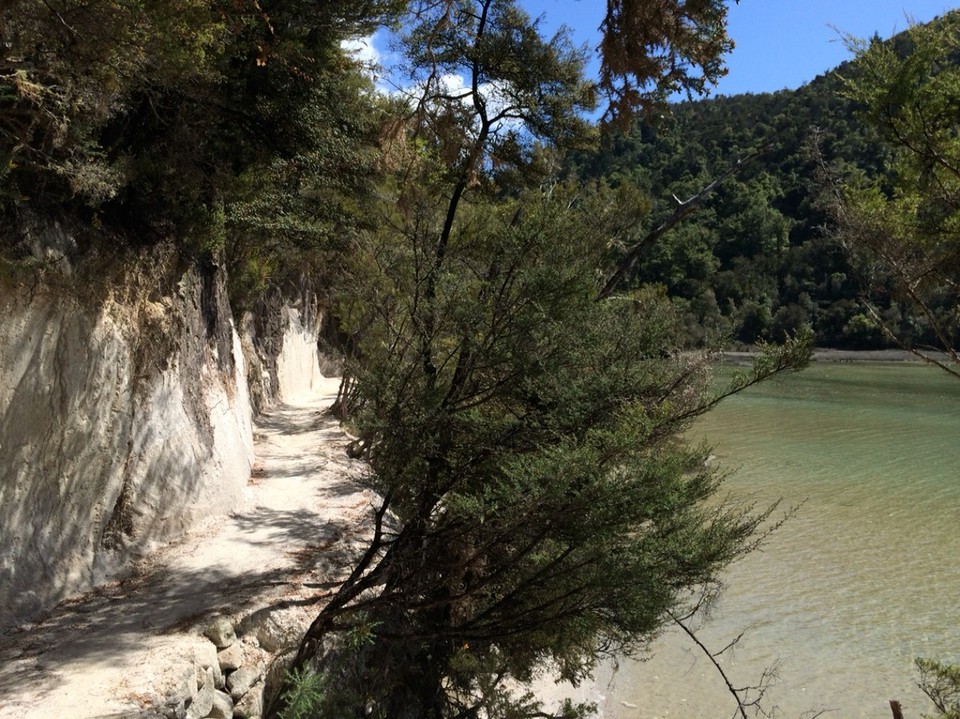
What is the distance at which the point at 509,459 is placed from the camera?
5012mm

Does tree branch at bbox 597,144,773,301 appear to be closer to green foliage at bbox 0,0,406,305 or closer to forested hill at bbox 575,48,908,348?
green foliage at bbox 0,0,406,305

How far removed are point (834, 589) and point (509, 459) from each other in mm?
7940

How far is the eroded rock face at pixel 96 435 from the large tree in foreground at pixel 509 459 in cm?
210

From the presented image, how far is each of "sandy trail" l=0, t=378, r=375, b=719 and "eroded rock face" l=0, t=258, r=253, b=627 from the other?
278 mm

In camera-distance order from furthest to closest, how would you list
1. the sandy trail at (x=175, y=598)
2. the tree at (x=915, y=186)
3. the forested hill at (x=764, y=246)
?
the forested hill at (x=764, y=246) < the tree at (x=915, y=186) < the sandy trail at (x=175, y=598)

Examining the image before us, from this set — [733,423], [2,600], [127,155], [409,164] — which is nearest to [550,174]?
[409,164]

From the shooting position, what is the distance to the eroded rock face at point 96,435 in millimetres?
5141

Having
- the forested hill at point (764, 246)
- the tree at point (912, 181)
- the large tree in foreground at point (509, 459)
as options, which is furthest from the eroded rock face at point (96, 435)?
the forested hill at point (764, 246)

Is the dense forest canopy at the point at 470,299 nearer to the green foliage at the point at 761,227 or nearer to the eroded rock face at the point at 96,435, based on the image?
the eroded rock face at the point at 96,435

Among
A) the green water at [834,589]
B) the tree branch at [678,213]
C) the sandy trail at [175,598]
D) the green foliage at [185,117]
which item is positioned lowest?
the green water at [834,589]

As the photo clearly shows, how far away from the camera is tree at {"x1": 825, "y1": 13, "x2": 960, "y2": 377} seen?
4.57 metres

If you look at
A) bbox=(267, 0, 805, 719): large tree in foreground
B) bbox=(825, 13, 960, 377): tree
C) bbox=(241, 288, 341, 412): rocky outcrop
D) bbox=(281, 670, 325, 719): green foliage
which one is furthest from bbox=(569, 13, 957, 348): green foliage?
bbox=(281, 670, 325, 719): green foliage

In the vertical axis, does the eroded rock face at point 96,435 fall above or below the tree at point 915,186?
below

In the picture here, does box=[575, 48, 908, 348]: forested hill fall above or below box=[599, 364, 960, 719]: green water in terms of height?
above
